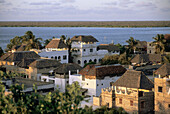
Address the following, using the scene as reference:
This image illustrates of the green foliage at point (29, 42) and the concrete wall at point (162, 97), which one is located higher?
the green foliage at point (29, 42)

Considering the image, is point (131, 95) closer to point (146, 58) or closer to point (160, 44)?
point (146, 58)

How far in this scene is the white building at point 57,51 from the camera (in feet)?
188

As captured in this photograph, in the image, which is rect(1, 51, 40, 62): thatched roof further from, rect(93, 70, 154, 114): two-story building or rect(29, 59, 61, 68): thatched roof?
rect(93, 70, 154, 114): two-story building

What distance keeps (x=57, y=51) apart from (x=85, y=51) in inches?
224

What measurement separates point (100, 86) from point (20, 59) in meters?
17.9

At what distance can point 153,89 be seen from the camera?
3269 centimetres

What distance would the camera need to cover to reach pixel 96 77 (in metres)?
39.2

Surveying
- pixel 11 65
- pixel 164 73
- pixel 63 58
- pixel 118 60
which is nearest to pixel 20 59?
pixel 11 65

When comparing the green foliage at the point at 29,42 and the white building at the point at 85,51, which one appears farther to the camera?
the green foliage at the point at 29,42

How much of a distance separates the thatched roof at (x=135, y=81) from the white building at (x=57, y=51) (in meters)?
24.7

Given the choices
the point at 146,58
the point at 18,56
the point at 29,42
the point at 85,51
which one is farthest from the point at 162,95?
the point at 29,42

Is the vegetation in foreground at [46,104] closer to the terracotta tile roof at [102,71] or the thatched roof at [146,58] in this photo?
the terracotta tile roof at [102,71]

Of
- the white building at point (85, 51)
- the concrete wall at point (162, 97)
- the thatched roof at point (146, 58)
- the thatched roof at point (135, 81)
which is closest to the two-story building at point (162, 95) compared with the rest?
the concrete wall at point (162, 97)

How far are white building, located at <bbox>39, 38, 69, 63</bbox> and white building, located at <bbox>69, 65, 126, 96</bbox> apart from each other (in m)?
16.6
